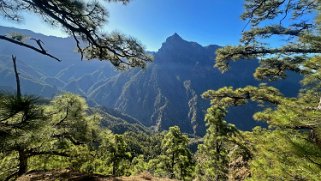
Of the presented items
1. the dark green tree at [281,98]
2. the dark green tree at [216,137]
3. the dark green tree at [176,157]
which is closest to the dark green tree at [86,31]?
the dark green tree at [281,98]

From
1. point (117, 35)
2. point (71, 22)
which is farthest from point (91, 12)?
point (117, 35)

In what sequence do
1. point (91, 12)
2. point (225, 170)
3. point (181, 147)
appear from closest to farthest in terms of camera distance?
point (91, 12)
point (225, 170)
point (181, 147)

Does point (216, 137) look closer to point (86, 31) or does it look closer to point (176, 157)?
point (176, 157)

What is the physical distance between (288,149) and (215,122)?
566 inches

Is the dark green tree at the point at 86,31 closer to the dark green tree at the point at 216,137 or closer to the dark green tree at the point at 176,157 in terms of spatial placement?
the dark green tree at the point at 216,137

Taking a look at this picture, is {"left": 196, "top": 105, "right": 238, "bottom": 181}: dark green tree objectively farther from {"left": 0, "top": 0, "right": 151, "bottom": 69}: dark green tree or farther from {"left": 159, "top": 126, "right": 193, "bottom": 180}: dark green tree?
{"left": 0, "top": 0, "right": 151, "bottom": 69}: dark green tree

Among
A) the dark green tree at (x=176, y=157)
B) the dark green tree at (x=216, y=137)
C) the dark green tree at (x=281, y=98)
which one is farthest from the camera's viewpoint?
the dark green tree at (x=176, y=157)

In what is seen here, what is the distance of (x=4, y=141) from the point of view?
2865 millimetres

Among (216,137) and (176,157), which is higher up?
(216,137)

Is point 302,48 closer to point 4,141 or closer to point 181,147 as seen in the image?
point 4,141

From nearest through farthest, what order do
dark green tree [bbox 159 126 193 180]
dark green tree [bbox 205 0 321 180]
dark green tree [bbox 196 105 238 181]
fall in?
dark green tree [bbox 205 0 321 180], dark green tree [bbox 196 105 238 181], dark green tree [bbox 159 126 193 180]

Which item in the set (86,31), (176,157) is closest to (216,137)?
(176,157)

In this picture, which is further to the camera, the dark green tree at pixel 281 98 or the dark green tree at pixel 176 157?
the dark green tree at pixel 176 157

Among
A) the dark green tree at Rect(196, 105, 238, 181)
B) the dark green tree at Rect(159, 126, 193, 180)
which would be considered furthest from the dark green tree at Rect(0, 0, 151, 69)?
the dark green tree at Rect(159, 126, 193, 180)
